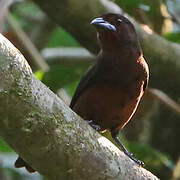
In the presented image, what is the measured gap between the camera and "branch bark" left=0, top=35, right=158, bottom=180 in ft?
7.34

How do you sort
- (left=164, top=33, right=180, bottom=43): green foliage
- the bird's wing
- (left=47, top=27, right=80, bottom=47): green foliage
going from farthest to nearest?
(left=47, top=27, right=80, bottom=47): green foliage < (left=164, top=33, right=180, bottom=43): green foliage < the bird's wing

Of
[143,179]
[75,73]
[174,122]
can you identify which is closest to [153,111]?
[174,122]

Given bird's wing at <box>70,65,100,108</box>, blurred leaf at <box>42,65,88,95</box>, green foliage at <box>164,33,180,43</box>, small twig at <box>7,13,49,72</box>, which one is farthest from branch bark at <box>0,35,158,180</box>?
small twig at <box>7,13,49,72</box>

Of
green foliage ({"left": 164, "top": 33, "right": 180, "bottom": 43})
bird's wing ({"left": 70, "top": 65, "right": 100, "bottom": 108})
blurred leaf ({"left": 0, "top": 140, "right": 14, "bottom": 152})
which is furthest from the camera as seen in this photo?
green foliage ({"left": 164, "top": 33, "right": 180, "bottom": 43})

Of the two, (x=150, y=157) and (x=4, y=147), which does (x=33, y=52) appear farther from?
(x=150, y=157)

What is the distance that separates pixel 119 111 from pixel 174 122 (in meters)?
2.04

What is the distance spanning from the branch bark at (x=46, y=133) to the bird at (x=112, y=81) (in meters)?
0.75

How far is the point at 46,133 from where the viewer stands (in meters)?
2.39

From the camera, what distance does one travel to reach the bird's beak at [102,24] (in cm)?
351

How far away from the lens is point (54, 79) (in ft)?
13.1

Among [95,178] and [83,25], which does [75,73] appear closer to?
[83,25]

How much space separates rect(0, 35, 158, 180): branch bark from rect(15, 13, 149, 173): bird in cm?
75

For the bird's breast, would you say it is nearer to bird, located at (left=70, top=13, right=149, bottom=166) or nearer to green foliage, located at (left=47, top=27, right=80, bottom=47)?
bird, located at (left=70, top=13, right=149, bottom=166)

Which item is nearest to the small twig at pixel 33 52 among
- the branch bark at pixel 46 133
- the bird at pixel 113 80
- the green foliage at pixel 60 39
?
the bird at pixel 113 80
